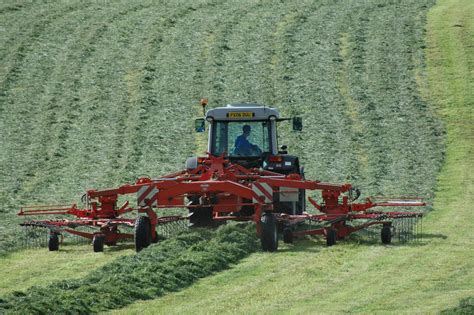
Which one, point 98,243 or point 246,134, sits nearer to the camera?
point 98,243

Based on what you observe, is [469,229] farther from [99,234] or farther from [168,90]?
[168,90]

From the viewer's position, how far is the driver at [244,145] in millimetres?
22578

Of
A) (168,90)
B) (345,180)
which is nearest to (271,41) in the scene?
(168,90)

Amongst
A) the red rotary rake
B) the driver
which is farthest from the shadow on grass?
the driver

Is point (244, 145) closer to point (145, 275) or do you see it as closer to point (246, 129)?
point (246, 129)

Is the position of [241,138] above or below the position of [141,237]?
above

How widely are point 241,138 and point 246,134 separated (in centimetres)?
Result: 13

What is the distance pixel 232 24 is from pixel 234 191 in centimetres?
2669

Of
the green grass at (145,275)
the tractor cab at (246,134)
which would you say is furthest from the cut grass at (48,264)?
the tractor cab at (246,134)

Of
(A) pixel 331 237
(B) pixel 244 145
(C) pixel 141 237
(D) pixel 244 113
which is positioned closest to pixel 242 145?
(B) pixel 244 145

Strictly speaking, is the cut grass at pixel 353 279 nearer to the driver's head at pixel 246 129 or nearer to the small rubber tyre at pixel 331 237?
the small rubber tyre at pixel 331 237

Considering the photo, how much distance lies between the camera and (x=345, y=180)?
27703 millimetres

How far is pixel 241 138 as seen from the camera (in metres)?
22.7

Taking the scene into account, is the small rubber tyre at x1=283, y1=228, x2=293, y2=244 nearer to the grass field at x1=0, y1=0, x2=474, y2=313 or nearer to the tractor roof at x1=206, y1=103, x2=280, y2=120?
the grass field at x1=0, y1=0, x2=474, y2=313
